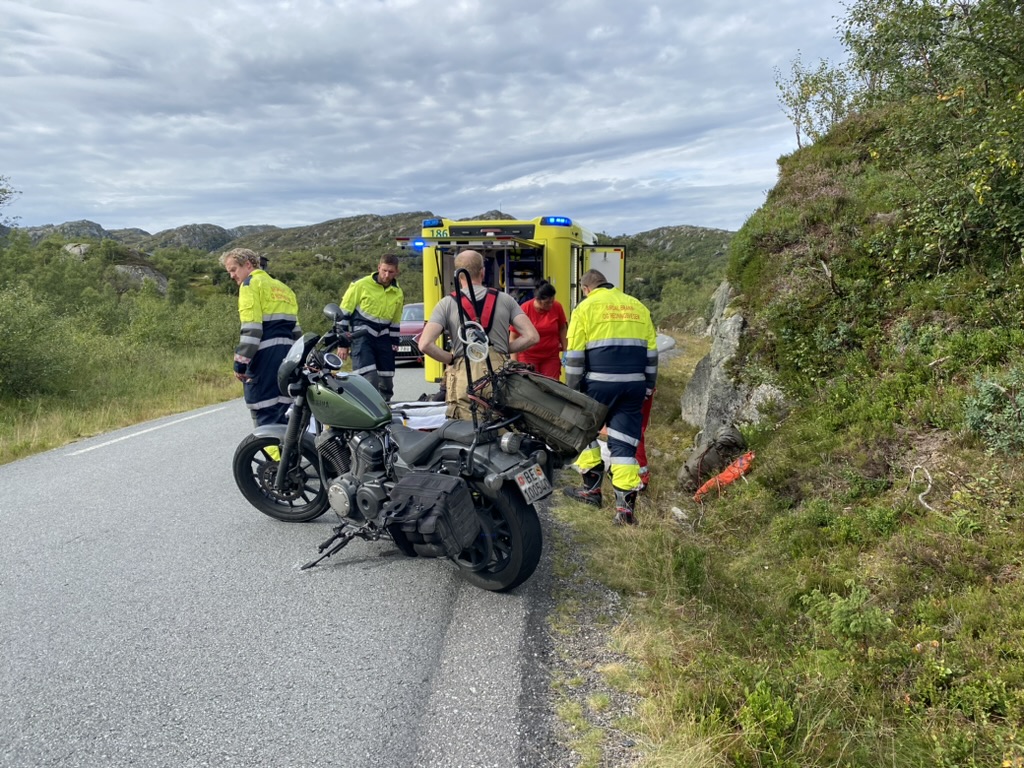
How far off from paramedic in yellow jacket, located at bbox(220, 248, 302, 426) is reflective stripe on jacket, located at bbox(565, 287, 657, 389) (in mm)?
2580

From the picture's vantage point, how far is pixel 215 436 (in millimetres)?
8406

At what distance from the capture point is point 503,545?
12.8ft

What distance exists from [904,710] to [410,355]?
1449 cm

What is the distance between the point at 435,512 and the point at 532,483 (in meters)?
0.58

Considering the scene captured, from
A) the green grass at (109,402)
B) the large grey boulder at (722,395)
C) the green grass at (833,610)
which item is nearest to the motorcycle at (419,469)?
the green grass at (833,610)

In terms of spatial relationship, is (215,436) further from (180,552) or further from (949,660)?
(949,660)

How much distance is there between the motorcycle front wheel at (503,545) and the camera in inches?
146

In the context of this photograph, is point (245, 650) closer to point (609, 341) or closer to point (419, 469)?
point (419, 469)

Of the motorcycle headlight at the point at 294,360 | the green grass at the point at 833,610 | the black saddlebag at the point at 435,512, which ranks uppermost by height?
the motorcycle headlight at the point at 294,360

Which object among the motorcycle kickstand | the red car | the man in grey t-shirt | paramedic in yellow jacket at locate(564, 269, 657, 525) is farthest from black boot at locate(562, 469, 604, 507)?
the red car

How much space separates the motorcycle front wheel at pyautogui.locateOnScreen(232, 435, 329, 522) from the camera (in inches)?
195

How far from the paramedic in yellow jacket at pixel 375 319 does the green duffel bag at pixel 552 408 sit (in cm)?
394

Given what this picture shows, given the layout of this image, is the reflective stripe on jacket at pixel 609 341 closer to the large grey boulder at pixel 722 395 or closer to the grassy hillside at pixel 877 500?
the grassy hillside at pixel 877 500

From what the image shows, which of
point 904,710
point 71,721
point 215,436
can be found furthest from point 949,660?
point 215,436
